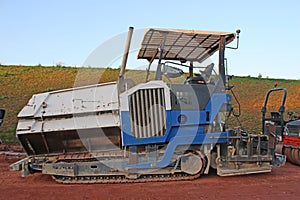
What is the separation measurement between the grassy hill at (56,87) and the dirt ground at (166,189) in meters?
6.01

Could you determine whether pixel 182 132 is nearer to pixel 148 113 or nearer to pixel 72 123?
pixel 148 113

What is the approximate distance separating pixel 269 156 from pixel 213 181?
5.24 feet

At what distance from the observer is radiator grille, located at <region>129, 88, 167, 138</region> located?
6.99m

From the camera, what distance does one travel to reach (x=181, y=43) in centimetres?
814

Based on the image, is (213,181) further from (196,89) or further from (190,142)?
(196,89)

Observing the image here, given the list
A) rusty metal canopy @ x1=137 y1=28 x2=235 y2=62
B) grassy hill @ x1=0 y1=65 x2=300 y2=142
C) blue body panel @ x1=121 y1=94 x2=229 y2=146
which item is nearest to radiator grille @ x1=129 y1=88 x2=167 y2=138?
blue body panel @ x1=121 y1=94 x2=229 y2=146

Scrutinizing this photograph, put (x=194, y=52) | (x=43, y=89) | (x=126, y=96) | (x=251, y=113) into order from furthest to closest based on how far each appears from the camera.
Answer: (x=43, y=89) < (x=251, y=113) < (x=194, y=52) < (x=126, y=96)

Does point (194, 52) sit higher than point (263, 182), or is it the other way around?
point (194, 52)

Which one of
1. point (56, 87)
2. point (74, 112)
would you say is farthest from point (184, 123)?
point (56, 87)

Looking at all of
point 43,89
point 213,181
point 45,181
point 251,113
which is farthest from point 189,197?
point 43,89

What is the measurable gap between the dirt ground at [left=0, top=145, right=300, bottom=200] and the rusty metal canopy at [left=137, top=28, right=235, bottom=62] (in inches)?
128

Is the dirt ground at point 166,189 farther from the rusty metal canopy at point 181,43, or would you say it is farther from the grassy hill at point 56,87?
the grassy hill at point 56,87

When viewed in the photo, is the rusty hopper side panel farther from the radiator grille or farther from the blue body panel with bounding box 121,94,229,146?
the radiator grille

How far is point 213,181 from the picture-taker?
23.7 ft
